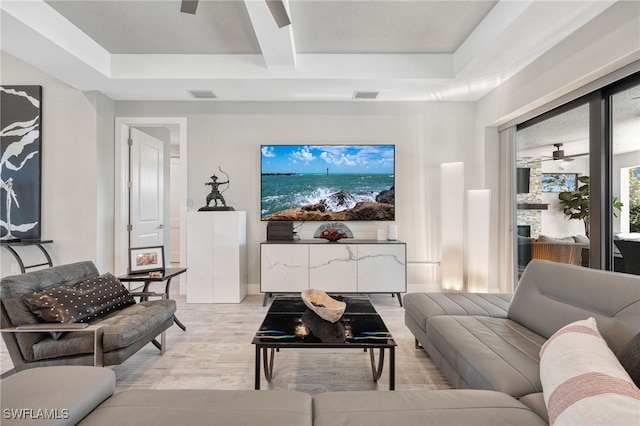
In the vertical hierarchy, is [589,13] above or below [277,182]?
above

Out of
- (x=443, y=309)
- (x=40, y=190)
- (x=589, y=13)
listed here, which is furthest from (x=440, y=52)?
(x=40, y=190)

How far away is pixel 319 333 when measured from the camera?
6.18 ft

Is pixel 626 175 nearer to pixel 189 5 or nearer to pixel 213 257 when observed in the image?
pixel 189 5

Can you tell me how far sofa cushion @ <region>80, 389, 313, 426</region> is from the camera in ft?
3.45

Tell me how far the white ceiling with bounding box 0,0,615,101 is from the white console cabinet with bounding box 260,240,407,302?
197cm

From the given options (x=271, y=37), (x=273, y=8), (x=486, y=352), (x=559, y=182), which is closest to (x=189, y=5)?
(x=273, y=8)

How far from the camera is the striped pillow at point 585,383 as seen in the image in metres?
0.84

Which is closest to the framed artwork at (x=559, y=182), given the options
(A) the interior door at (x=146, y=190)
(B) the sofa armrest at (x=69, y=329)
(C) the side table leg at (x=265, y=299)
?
(C) the side table leg at (x=265, y=299)

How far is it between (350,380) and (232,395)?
3.78ft

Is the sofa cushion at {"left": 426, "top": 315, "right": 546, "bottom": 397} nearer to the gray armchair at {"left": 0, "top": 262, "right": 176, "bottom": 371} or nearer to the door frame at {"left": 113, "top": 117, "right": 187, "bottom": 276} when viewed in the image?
the gray armchair at {"left": 0, "top": 262, "right": 176, "bottom": 371}

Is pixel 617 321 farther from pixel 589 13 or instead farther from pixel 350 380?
pixel 589 13

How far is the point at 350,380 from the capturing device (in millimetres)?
2141

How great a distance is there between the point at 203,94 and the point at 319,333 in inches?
137

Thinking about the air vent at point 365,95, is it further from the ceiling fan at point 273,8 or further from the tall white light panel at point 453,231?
the ceiling fan at point 273,8
